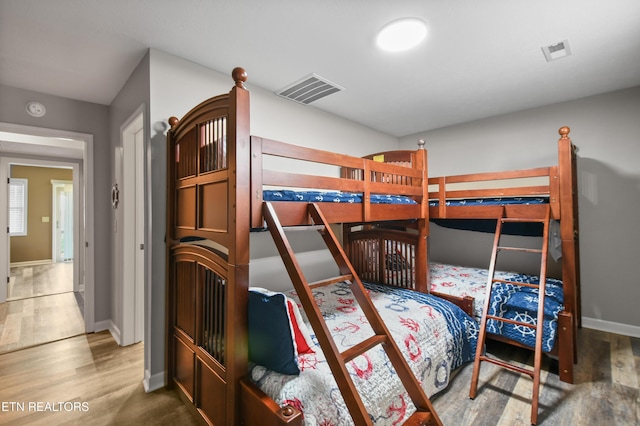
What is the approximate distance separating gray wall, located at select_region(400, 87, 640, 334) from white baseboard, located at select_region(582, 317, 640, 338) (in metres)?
0.02

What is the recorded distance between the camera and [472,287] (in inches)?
110

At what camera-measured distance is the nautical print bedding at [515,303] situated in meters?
2.23

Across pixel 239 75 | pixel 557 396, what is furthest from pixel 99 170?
pixel 557 396

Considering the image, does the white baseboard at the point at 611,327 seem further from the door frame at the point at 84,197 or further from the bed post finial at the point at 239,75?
the door frame at the point at 84,197

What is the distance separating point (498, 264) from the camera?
3.64 metres

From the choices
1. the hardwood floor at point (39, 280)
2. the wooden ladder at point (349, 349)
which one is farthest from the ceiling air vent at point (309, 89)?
the hardwood floor at point (39, 280)

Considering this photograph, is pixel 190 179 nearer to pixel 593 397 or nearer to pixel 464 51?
pixel 464 51

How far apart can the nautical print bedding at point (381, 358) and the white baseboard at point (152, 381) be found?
114 centimetres

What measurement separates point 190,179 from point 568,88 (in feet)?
12.0

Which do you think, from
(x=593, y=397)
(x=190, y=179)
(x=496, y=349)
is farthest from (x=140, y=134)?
(x=593, y=397)

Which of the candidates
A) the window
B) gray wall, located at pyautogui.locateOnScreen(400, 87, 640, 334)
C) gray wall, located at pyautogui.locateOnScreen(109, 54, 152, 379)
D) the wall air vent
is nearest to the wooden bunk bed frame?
gray wall, located at pyautogui.locateOnScreen(109, 54, 152, 379)

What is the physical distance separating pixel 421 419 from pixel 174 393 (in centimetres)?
172

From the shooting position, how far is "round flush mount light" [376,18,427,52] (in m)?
1.86

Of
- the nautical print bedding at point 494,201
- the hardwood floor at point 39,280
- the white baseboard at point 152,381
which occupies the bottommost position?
the white baseboard at point 152,381
